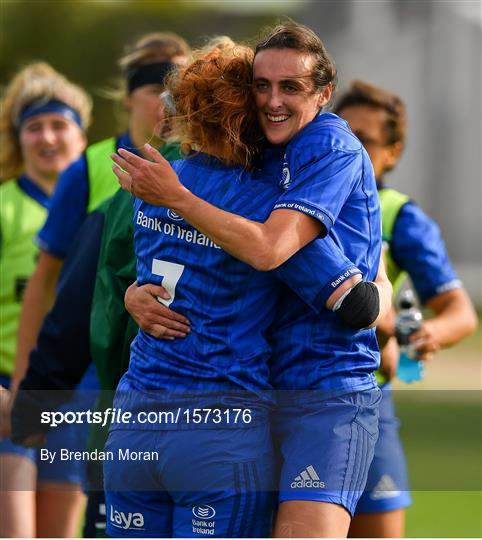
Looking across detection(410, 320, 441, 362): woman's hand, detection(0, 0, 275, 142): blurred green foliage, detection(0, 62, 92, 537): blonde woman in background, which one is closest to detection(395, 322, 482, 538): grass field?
detection(410, 320, 441, 362): woman's hand

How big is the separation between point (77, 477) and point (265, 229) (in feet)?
8.47

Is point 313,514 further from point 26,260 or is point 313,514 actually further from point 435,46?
point 435,46

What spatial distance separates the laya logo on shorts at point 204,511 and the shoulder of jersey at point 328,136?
3.43 feet

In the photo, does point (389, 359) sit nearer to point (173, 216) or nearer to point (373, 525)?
point (373, 525)

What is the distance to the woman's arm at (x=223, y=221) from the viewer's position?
3.25 metres

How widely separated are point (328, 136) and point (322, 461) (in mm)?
915

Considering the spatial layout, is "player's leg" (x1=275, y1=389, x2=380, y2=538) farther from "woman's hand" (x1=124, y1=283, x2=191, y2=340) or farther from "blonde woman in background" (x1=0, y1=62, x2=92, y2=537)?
"blonde woman in background" (x1=0, y1=62, x2=92, y2=537)

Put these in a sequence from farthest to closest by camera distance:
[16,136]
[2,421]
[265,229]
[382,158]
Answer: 1. [16,136]
2. [382,158]
3. [2,421]
4. [265,229]

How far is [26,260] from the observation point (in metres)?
6.05

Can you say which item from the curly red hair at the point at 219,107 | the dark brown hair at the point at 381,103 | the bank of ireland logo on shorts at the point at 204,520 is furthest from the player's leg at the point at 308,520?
the dark brown hair at the point at 381,103

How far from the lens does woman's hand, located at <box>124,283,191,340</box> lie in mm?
3434

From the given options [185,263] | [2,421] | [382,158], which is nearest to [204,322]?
[185,263]

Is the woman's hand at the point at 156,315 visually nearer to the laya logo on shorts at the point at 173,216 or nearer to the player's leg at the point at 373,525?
the laya logo on shorts at the point at 173,216

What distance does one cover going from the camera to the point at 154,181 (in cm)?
327
